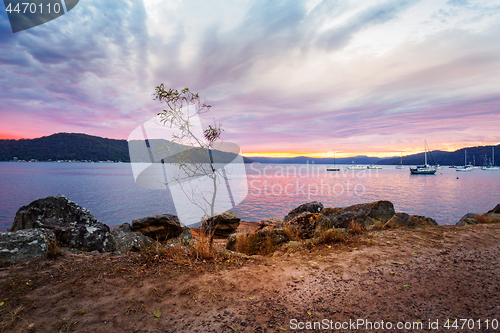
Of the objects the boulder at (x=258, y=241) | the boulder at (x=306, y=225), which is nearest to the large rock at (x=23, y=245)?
the boulder at (x=258, y=241)

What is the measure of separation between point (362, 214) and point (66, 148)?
161 m

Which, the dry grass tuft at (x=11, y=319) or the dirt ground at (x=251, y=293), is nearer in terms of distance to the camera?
the dry grass tuft at (x=11, y=319)

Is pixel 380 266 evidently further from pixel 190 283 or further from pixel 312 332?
pixel 190 283

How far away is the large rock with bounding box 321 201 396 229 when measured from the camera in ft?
30.7

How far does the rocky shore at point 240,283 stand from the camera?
326cm

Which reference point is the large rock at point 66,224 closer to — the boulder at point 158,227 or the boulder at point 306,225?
the boulder at point 158,227

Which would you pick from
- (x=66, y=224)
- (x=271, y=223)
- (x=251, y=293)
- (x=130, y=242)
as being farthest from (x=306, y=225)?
(x=66, y=224)

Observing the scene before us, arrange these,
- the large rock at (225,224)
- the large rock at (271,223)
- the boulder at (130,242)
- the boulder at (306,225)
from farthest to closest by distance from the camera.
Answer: the large rock at (225,224) < the large rock at (271,223) < the boulder at (306,225) < the boulder at (130,242)

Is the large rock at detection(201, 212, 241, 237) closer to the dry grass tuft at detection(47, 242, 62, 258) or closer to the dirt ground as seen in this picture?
the dirt ground

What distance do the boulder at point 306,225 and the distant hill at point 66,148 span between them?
13065 centimetres

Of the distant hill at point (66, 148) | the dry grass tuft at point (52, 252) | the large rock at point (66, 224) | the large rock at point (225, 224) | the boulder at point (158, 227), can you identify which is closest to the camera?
the dry grass tuft at point (52, 252)

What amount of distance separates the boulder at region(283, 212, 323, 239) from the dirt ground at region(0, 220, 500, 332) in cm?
238

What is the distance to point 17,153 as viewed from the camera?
404 feet

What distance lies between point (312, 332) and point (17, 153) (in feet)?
591
